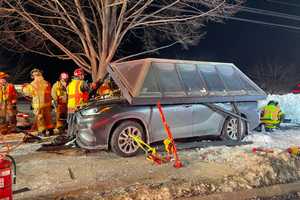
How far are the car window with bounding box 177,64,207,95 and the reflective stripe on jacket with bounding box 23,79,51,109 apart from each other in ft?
12.7

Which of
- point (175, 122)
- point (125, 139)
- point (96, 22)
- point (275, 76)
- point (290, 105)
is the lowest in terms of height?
point (125, 139)

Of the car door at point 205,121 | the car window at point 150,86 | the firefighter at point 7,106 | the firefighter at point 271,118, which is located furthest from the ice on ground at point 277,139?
the firefighter at point 7,106

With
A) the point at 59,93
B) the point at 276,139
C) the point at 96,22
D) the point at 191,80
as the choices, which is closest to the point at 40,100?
the point at 59,93

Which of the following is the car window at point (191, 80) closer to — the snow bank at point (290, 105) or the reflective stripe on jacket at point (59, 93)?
the reflective stripe on jacket at point (59, 93)

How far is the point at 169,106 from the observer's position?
7.99 m

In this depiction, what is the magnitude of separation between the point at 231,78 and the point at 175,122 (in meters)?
2.18

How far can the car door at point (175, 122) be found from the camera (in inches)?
308

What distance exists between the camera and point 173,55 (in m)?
29.2

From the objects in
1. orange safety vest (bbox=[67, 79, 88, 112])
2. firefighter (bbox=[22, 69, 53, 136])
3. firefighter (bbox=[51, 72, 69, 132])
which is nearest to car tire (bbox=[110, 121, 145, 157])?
orange safety vest (bbox=[67, 79, 88, 112])

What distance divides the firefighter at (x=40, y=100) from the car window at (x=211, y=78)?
425cm

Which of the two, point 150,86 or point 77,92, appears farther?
point 77,92

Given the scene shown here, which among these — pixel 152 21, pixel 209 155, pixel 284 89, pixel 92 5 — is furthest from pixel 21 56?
pixel 284 89

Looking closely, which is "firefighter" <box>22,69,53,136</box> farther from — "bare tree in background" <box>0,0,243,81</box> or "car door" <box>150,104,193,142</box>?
"car door" <box>150,104,193,142</box>

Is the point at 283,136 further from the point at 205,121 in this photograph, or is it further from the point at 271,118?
the point at 205,121
